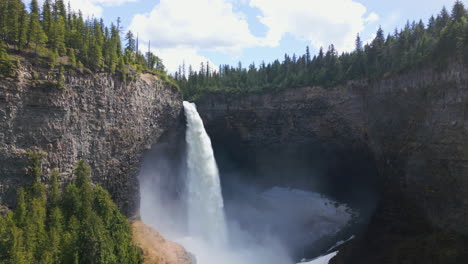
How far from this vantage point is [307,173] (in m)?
54.0

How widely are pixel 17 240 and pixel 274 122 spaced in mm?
38709

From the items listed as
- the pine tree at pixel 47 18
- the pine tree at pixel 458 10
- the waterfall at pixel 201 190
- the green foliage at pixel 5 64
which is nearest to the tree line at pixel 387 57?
the pine tree at pixel 458 10

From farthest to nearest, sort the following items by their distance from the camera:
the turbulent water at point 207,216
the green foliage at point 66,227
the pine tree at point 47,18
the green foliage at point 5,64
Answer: the turbulent water at point 207,216
the pine tree at point 47,18
the green foliage at point 5,64
the green foliage at point 66,227

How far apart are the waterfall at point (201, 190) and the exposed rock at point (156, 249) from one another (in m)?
7.52

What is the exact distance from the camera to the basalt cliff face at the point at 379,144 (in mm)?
30797

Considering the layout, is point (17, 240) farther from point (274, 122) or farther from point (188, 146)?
point (274, 122)

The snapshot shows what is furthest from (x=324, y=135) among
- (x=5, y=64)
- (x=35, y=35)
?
(x=5, y=64)

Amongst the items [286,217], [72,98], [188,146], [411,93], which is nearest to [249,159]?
[286,217]

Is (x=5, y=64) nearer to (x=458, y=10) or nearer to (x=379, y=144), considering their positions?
(x=379, y=144)

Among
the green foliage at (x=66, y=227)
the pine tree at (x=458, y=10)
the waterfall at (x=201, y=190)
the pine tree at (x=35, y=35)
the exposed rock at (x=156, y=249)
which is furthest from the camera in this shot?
the waterfall at (x=201, y=190)

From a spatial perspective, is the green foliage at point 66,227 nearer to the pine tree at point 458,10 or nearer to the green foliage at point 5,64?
the green foliage at point 5,64

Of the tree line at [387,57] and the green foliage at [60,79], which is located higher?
the tree line at [387,57]

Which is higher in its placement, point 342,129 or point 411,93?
point 411,93

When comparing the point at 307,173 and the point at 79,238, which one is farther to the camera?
the point at 307,173
